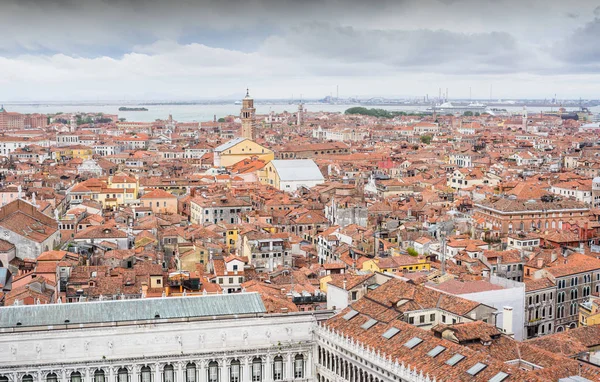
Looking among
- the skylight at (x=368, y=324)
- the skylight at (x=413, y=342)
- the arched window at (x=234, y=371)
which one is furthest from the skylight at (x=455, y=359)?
the arched window at (x=234, y=371)

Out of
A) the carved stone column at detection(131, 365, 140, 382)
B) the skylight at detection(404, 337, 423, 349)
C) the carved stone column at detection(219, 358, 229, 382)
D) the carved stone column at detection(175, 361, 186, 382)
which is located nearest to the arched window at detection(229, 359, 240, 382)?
the carved stone column at detection(219, 358, 229, 382)

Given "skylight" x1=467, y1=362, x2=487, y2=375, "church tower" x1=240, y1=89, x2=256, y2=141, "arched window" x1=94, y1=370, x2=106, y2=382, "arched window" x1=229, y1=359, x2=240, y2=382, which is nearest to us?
"skylight" x1=467, y1=362, x2=487, y2=375

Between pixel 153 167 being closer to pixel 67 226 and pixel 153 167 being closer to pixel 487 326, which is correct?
pixel 67 226

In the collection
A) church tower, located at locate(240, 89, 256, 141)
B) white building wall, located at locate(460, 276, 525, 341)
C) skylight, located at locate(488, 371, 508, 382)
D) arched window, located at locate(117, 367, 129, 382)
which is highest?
church tower, located at locate(240, 89, 256, 141)

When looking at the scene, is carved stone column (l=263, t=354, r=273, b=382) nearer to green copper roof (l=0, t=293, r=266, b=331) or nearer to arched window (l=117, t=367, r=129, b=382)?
green copper roof (l=0, t=293, r=266, b=331)

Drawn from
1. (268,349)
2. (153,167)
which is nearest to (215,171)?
(153,167)

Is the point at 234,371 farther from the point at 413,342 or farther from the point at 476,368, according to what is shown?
the point at 476,368
